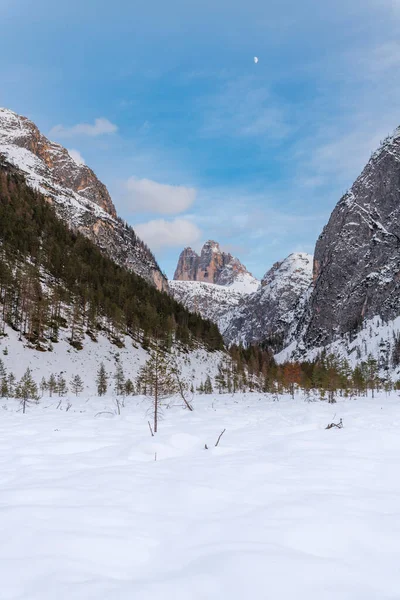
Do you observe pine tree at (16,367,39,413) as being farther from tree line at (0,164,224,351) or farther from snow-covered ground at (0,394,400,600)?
tree line at (0,164,224,351)

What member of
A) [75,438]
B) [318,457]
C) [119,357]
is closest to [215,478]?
[318,457]

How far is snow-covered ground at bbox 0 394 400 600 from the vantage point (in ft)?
8.11

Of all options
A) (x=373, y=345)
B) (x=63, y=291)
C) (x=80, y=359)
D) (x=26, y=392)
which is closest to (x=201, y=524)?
(x=26, y=392)

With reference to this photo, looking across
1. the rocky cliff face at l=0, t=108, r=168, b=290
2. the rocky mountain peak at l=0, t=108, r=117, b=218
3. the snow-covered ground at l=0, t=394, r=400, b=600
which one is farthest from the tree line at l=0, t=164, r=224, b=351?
the rocky mountain peak at l=0, t=108, r=117, b=218

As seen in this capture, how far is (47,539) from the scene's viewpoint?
125 inches

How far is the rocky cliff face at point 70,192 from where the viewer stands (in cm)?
12569

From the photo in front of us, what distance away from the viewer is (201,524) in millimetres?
3771

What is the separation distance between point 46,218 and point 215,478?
87.1m

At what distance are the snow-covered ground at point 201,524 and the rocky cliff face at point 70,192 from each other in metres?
116

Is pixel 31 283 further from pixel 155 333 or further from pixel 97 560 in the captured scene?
pixel 97 560

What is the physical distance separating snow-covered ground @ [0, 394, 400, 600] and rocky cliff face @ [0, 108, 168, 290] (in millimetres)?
116280

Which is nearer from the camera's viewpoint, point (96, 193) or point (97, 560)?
point (97, 560)

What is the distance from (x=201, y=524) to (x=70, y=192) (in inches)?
6401

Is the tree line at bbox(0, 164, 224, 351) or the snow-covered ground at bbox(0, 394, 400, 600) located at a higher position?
the tree line at bbox(0, 164, 224, 351)
